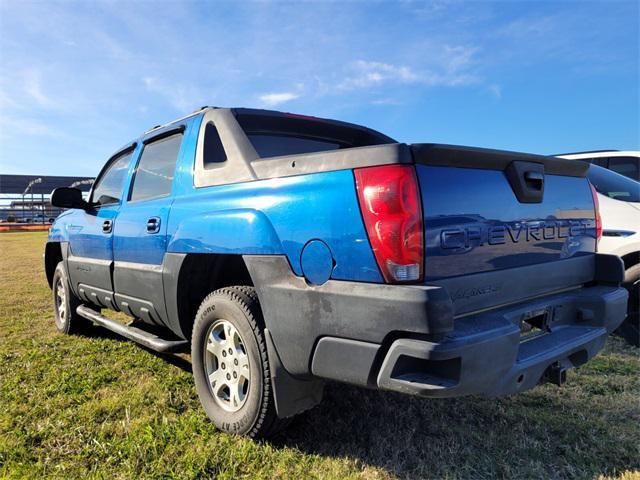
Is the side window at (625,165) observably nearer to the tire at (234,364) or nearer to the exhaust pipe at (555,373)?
the exhaust pipe at (555,373)

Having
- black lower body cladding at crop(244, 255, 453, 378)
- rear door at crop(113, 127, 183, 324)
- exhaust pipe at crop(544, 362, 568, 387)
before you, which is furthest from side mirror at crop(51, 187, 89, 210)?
exhaust pipe at crop(544, 362, 568, 387)

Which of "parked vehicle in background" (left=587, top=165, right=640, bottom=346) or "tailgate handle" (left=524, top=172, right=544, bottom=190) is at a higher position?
"tailgate handle" (left=524, top=172, right=544, bottom=190)

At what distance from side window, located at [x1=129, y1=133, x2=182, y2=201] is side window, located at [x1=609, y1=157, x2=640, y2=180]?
5.65 m

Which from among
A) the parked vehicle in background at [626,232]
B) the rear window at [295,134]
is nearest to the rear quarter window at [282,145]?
the rear window at [295,134]

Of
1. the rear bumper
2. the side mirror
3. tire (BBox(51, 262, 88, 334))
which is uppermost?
the side mirror

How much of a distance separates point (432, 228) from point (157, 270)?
79.6 inches

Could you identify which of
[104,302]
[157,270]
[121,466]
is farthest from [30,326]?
[121,466]

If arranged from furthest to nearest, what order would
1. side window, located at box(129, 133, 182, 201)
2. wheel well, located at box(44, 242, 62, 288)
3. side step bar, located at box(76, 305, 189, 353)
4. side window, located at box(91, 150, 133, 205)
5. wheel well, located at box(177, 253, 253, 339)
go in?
wheel well, located at box(44, 242, 62, 288), side window, located at box(91, 150, 133, 205), side window, located at box(129, 133, 182, 201), side step bar, located at box(76, 305, 189, 353), wheel well, located at box(177, 253, 253, 339)

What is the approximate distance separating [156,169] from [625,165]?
598 cm

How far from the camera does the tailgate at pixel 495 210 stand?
1.98 metres

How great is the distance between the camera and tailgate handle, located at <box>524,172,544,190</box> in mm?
2410

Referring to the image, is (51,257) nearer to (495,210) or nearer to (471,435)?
(471,435)

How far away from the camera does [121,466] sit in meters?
2.39

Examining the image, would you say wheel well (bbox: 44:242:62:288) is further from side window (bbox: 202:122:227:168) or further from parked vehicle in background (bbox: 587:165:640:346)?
parked vehicle in background (bbox: 587:165:640:346)
